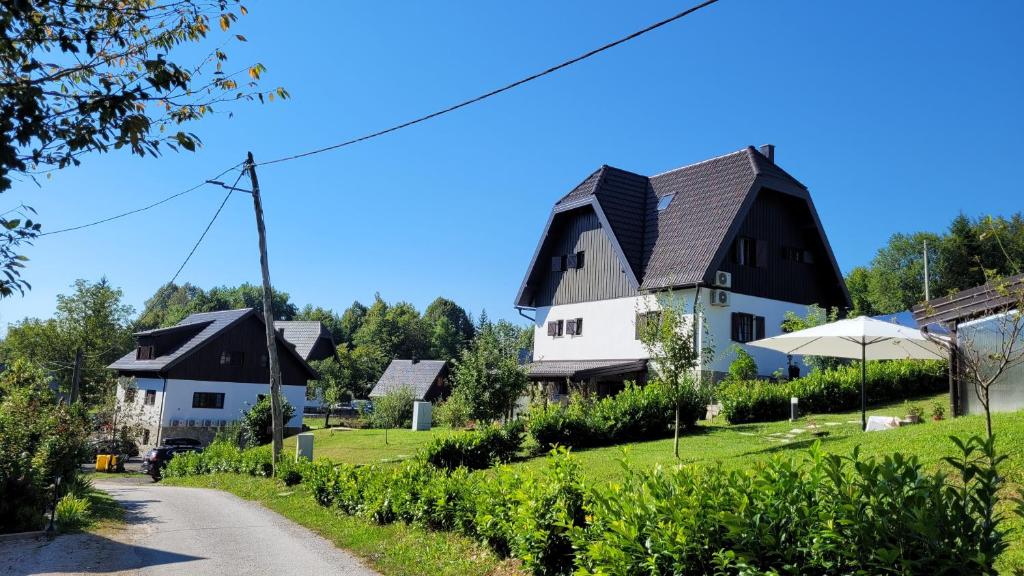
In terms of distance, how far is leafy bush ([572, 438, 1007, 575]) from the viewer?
4211 millimetres

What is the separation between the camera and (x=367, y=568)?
384 inches

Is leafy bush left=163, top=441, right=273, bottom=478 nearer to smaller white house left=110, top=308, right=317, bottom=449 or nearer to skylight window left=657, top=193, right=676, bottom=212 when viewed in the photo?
smaller white house left=110, top=308, right=317, bottom=449

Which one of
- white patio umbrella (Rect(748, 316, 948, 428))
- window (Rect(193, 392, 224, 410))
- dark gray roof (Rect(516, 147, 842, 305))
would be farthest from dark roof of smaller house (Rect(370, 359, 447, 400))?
white patio umbrella (Rect(748, 316, 948, 428))

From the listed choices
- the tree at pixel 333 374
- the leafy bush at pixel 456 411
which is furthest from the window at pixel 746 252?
the tree at pixel 333 374

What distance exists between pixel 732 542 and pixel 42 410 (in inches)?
593

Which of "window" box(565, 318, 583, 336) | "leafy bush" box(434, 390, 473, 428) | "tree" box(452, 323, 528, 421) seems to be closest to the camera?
"tree" box(452, 323, 528, 421)

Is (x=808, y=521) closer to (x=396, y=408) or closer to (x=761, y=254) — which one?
(x=761, y=254)

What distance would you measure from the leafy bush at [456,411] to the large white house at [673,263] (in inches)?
150

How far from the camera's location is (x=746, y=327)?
29875 mm

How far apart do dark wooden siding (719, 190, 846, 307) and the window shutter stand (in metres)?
0.04

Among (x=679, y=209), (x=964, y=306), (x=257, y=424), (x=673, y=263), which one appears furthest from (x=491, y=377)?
(x=257, y=424)

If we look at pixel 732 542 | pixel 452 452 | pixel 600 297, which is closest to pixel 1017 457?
pixel 732 542

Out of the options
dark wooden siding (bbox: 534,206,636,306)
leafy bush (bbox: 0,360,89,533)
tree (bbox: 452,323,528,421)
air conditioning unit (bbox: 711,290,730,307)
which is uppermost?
dark wooden siding (bbox: 534,206,636,306)

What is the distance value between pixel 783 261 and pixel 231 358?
113ft
